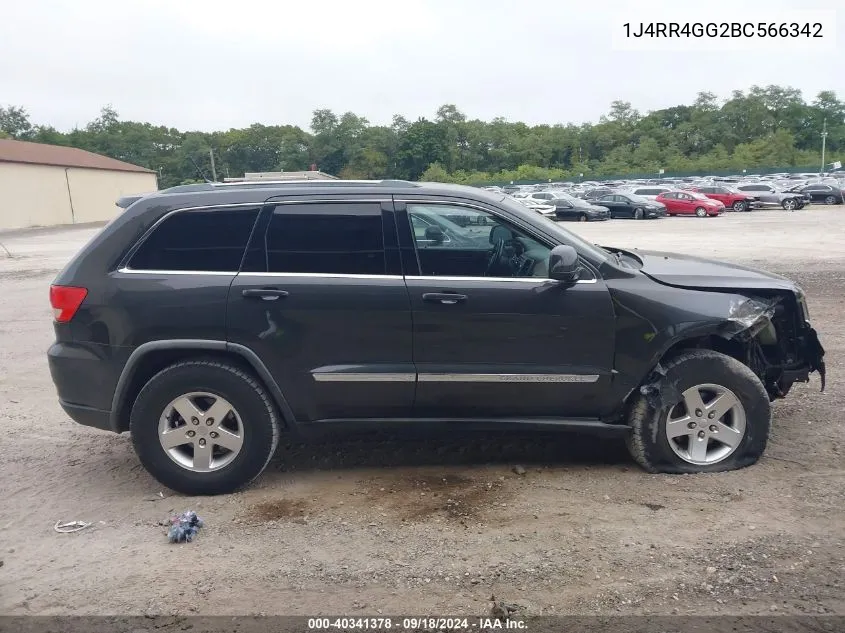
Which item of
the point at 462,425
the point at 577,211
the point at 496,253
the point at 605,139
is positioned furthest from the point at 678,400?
the point at 605,139

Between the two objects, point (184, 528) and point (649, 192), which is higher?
point (649, 192)

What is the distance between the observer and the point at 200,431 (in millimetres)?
4324

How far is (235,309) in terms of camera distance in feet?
13.9

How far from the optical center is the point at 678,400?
14.2ft

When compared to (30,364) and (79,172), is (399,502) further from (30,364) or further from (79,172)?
(79,172)

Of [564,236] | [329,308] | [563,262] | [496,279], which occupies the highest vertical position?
[564,236]

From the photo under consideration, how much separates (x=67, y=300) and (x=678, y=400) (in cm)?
377

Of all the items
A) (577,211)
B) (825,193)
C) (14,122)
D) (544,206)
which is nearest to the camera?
(577,211)

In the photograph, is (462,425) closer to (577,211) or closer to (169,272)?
(169,272)

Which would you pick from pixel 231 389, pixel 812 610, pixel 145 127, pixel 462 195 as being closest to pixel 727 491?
pixel 812 610

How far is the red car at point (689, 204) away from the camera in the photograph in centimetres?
3500

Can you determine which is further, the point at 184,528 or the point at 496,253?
the point at 496,253

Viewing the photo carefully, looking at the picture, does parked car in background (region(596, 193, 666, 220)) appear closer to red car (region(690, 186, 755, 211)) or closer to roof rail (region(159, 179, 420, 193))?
red car (region(690, 186, 755, 211))

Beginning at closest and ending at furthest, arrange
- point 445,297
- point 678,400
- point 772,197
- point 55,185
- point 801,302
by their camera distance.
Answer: point 445,297 → point 678,400 → point 801,302 → point 772,197 → point 55,185
